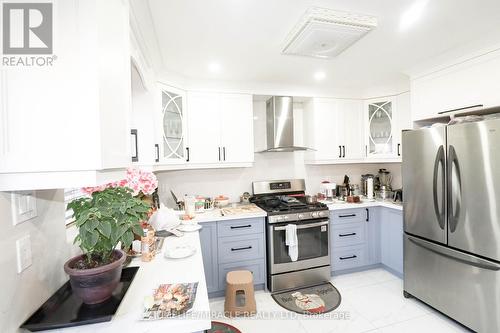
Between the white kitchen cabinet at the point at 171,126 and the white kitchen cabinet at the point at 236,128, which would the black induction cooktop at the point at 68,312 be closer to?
the white kitchen cabinet at the point at 171,126

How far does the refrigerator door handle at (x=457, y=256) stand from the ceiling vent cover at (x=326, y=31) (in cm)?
188

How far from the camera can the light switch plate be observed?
83 cm

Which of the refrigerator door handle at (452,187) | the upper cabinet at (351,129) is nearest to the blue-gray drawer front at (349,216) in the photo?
the upper cabinet at (351,129)

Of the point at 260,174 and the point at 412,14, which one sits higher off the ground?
the point at 412,14

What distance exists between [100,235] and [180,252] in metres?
0.60

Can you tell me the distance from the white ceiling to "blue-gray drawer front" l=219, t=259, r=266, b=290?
2.07 meters

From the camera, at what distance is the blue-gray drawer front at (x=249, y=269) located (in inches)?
96.7

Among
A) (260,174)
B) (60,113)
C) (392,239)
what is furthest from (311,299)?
(60,113)

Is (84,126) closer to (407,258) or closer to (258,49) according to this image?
(258,49)

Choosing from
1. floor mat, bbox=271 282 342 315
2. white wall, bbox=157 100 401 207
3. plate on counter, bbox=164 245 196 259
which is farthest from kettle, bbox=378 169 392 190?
plate on counter, bbox=164 245 196 259

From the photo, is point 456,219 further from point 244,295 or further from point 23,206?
point 23,206

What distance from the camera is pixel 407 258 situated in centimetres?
235

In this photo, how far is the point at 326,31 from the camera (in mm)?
1603

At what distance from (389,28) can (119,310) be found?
2320mm
